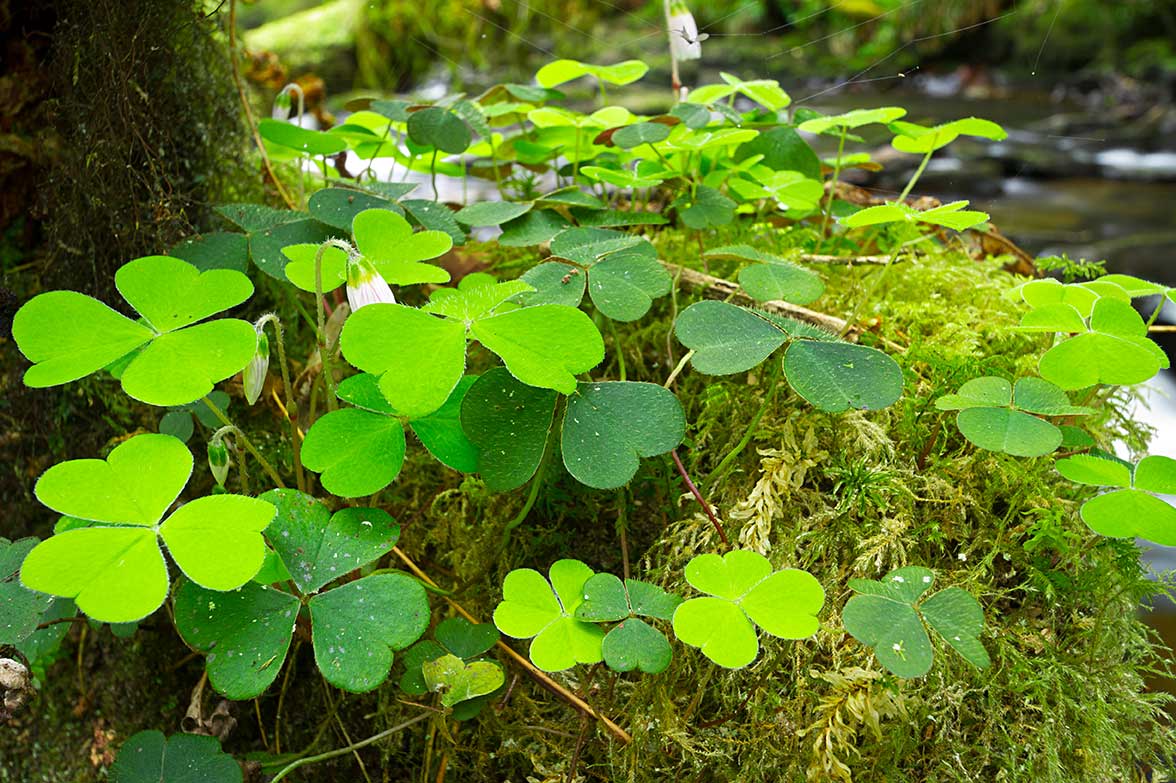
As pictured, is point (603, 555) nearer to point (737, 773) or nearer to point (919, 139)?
point (737, 773)

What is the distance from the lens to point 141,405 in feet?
4.52

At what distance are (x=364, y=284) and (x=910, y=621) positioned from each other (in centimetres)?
75

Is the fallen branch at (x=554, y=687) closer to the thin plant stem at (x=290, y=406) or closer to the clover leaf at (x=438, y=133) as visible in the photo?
the thin plant stem at (x=290, y=406)

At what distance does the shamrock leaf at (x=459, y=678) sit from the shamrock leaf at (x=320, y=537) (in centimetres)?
15

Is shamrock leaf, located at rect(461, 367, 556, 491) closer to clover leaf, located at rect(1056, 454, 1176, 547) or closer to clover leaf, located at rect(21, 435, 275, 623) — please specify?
clover leaf, located at rect(21, 435, 275, 623)

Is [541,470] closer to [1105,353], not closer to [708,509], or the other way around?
[708,509]

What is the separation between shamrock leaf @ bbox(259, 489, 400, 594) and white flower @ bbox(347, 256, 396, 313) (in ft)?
0.84

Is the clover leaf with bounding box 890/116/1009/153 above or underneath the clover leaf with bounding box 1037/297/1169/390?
above

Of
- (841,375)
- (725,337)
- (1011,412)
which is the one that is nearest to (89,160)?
(725,337)

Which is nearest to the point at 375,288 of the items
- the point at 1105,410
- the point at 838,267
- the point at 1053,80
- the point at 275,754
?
the point at 275,754

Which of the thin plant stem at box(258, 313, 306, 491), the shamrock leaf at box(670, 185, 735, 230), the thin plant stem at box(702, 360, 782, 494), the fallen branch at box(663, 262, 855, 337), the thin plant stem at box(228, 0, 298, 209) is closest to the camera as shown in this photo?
the thin plant stem at box(258, 313, 306, 491)

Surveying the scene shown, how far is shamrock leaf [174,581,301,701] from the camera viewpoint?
82cm

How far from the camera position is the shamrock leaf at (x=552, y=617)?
862mm

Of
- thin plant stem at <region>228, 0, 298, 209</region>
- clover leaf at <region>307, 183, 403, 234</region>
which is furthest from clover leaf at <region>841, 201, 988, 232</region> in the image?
thin plant stem at <region>228, 0, 298, 209</region>
